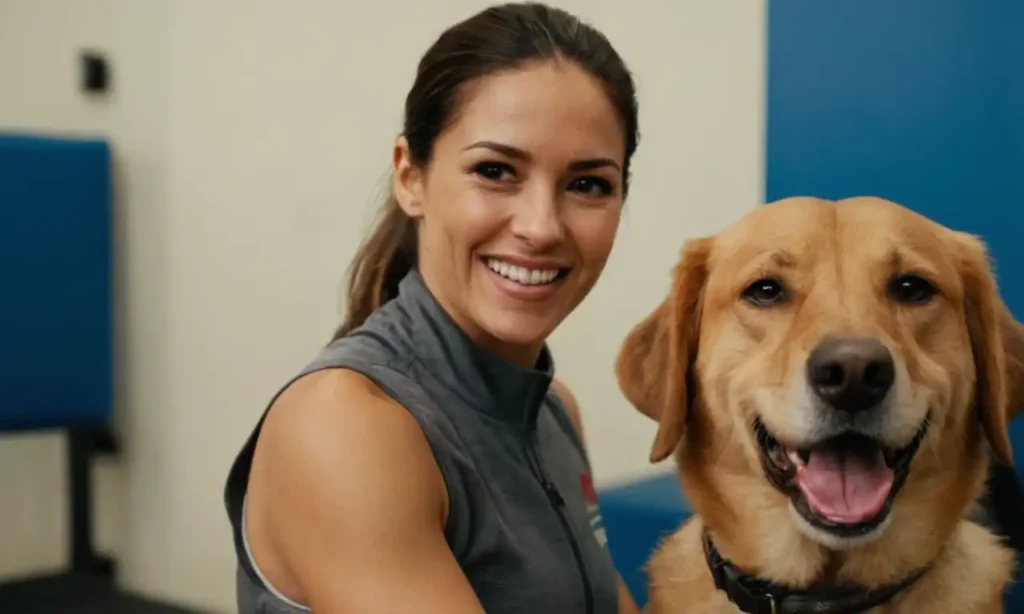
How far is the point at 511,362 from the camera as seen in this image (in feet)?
4.58

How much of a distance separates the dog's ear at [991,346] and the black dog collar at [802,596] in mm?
233

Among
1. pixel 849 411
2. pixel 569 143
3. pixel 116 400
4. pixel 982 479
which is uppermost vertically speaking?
pixel 569 143

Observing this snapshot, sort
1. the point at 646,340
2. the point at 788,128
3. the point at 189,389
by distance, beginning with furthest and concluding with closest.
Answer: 1. the point at 189,389
2. the point at 788,128
3. the point at 646,340

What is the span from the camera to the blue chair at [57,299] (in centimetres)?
278

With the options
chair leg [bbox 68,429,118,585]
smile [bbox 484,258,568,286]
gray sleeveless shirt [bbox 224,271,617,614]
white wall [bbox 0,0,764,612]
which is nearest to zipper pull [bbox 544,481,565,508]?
gray sleeveless shirt [bbox 224,271,617,614]

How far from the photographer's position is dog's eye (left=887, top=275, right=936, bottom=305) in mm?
1322

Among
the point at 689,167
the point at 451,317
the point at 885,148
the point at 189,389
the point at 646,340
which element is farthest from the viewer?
the point at 189,389

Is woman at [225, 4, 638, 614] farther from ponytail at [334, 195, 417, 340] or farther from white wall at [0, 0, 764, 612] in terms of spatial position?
white wall at [0, 0, 764, 612]

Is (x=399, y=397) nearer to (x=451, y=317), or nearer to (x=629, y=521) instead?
(x=451, y=317)

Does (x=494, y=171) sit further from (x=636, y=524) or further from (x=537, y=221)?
(x=636, y=524)

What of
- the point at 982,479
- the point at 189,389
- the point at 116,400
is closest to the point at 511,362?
the point at 982,479

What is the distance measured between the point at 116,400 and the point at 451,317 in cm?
246

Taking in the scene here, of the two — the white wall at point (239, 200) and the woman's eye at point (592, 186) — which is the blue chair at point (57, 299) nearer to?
the white wall at point (239, 200)

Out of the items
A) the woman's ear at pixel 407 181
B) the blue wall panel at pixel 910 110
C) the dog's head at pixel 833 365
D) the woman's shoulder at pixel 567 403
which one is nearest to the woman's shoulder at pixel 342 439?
the woman's ear at pixel 407 181
